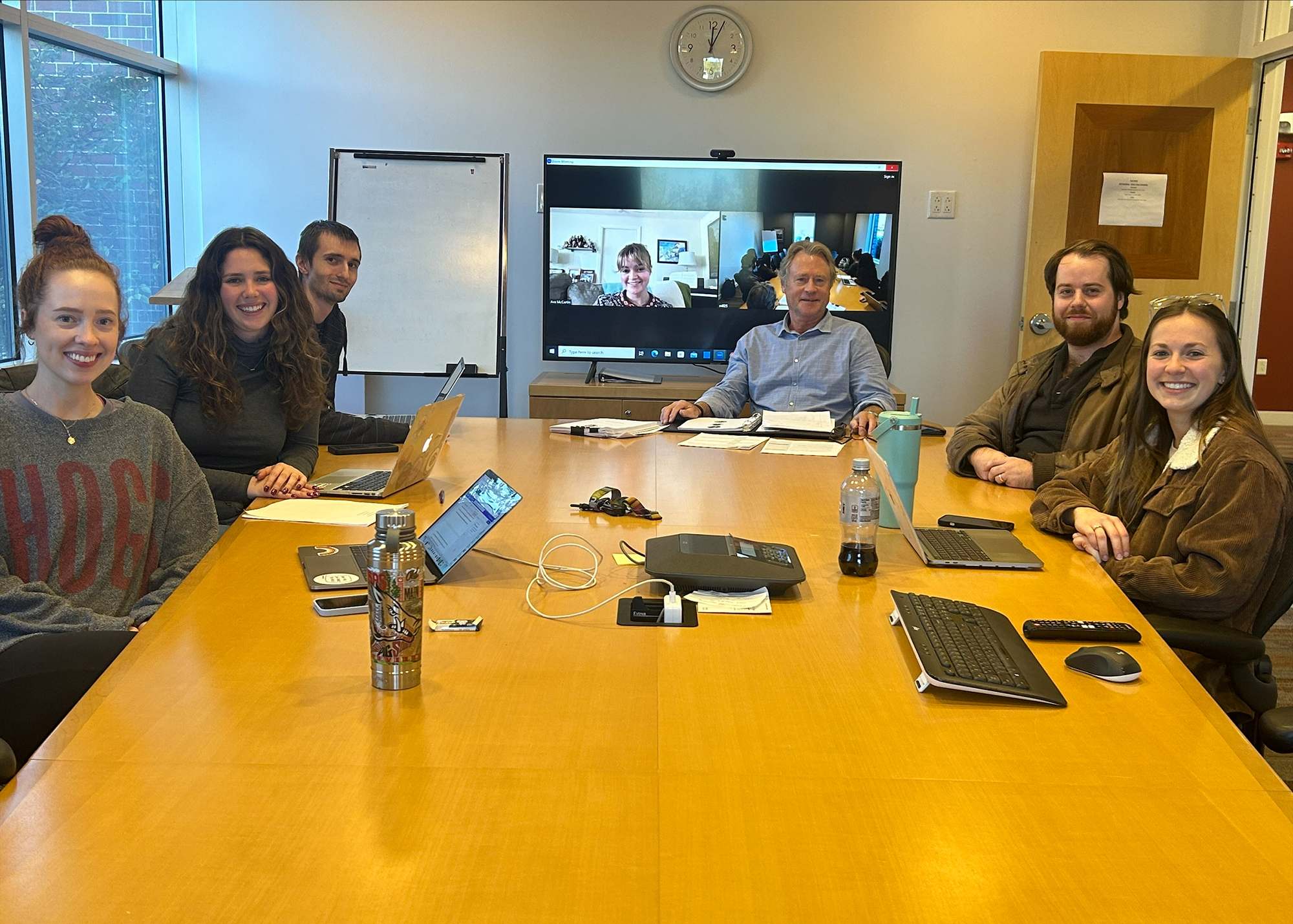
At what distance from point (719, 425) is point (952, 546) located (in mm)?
1442

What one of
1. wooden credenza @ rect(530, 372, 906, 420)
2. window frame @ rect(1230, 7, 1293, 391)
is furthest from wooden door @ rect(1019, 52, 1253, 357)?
wooden credenza @ rect(530, 372, 906, 420)

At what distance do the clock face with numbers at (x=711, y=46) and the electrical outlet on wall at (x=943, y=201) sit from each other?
0.99 meters

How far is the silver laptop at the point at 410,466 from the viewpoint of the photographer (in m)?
2.36

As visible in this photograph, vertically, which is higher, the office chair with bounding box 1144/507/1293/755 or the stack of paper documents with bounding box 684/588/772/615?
the stack of paper documents with bounding box 684/588/772/615

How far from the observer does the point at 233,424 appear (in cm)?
267

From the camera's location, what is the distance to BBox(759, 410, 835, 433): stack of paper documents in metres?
3.30

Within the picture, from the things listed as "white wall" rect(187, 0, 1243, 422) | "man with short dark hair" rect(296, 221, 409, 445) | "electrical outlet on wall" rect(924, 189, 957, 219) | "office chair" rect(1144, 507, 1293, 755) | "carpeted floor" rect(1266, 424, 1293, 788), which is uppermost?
"white wall" rect(187, 0, 1243, 422)

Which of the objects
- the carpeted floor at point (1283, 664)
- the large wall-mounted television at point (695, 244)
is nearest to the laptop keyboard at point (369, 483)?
the carpeted floor at point (1283, 664)

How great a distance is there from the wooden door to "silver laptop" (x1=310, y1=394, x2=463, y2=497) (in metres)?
3.00

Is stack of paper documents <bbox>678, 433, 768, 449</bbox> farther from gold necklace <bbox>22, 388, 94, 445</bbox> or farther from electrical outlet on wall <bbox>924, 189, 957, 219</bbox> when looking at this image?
electrical outlet on wall <bbox>924, 189, 957, 219</bbox>

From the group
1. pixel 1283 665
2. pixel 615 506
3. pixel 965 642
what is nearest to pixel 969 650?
pixel 965 642

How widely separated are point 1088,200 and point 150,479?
393 centimetres

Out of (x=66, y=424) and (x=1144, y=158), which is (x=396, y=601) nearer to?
(x=66, y=424)

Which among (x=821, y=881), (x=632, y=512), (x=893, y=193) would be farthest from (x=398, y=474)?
(x=893, y=193)
